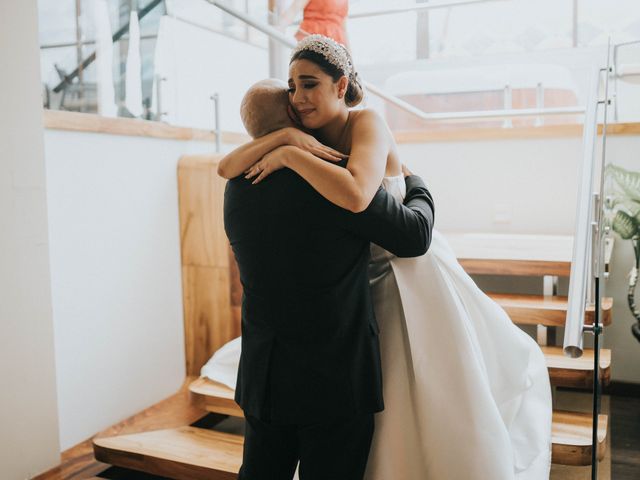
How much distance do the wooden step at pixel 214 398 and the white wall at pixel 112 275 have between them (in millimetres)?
409

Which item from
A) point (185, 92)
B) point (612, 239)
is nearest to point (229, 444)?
point (185, 92)

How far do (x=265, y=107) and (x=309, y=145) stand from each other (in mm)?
150

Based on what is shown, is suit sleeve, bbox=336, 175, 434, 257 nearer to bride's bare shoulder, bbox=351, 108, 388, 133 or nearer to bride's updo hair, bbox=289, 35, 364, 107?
bride's bare shoulder, bbox=351, 108, 388, 133

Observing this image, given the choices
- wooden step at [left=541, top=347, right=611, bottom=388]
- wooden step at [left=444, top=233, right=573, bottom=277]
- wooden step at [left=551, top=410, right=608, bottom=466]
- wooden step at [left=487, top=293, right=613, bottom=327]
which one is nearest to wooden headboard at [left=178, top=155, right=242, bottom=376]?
wooden step at [left=444, top=233, right=573, bottom=277]

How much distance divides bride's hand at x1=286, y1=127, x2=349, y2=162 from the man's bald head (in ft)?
0.19

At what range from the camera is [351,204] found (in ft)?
4.25

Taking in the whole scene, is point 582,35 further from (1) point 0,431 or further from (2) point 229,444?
(1) point 0,431

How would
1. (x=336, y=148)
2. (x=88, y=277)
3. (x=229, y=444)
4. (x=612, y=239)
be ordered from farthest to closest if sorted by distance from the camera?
(x=612, y=239) < (x=88, y=277) < (x=229, y=444) < (x=336, y=148)

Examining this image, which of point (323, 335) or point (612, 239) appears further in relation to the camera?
point (612, 239)

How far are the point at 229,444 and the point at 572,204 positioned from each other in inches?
93.1

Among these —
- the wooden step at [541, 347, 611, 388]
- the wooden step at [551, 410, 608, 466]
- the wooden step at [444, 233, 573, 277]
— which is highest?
the wooden step at [444, 233, 573, 277]

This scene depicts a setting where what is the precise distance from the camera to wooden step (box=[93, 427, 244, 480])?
96.1 inches

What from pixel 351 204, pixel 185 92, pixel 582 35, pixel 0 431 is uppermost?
pixel 582 35

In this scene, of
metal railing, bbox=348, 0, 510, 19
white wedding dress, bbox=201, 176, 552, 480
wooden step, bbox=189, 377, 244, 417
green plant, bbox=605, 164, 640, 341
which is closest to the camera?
white wedding dress, bbox=201, 176, 552, 480
